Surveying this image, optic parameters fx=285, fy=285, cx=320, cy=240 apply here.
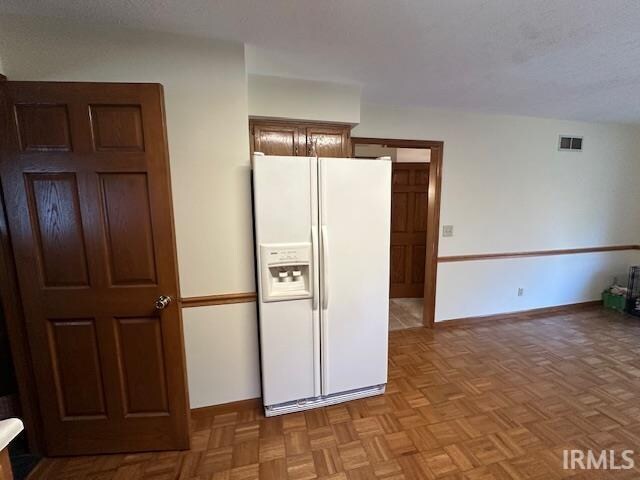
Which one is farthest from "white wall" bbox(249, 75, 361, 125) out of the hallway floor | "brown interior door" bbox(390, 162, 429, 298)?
the hallway floor

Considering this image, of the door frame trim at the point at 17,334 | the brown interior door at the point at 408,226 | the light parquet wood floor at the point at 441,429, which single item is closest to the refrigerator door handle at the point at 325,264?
the light parquet wood floor at the point at 441,429

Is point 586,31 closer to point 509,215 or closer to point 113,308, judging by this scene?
point 509,215

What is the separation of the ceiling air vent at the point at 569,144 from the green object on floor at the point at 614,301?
198 cm

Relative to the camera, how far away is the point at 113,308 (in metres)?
1.54

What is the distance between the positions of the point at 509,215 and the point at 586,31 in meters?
2.15

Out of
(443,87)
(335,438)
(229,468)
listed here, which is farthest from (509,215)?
(229,468)

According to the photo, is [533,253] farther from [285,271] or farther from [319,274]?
[285,271]

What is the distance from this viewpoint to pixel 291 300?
185cm

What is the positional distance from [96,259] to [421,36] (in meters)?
2.14

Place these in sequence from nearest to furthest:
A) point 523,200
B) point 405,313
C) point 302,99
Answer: point 302,99 < point 523,200 < point 405,313

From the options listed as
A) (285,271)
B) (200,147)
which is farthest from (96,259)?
(285,271)

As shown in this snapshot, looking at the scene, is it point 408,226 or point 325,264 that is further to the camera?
point 408,226

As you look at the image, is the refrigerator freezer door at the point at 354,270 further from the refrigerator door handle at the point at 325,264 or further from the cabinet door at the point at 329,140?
the cabinet door at the point at 329,140

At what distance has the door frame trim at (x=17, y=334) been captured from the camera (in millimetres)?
1463
